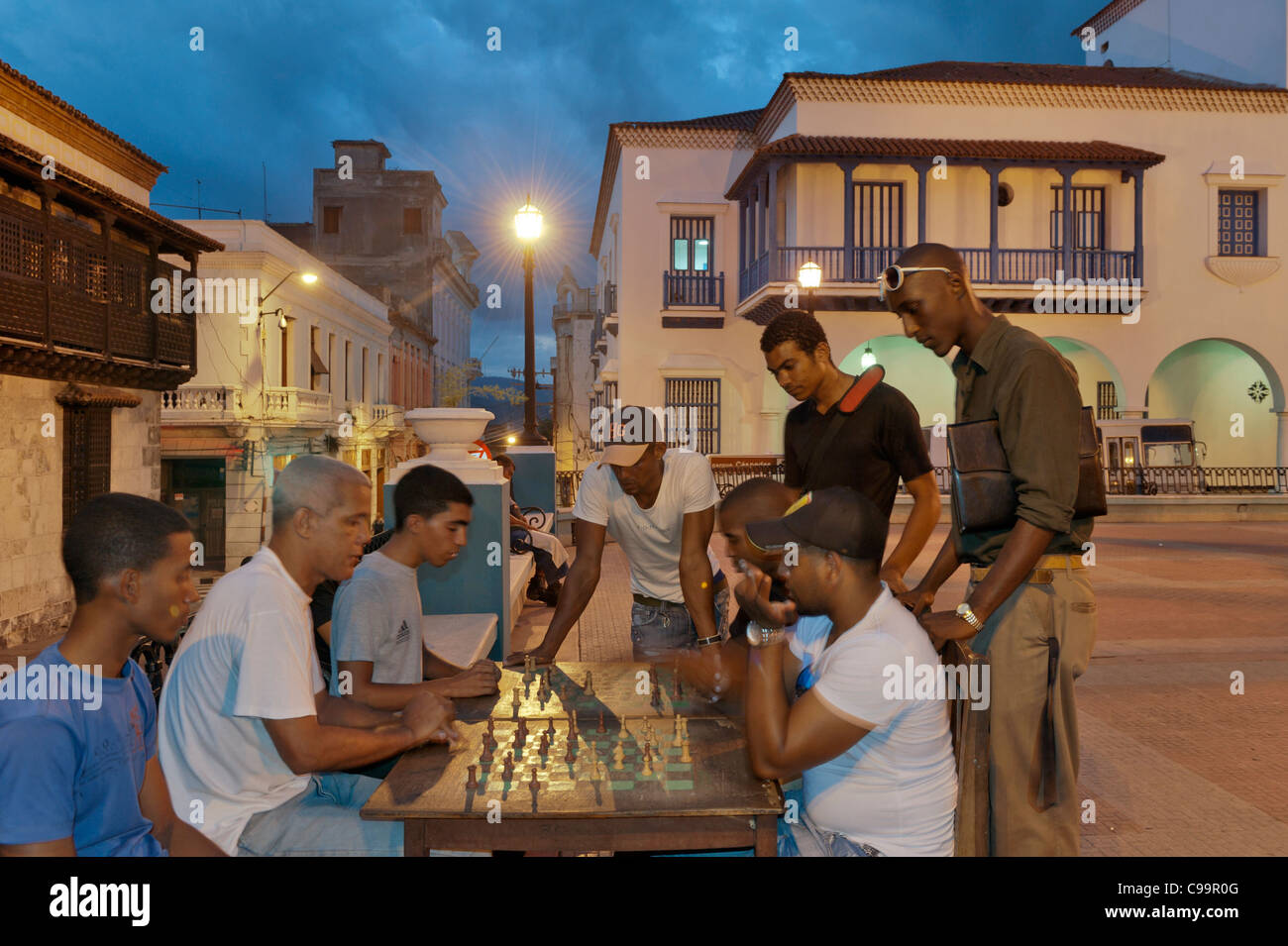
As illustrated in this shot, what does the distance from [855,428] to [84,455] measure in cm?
1812

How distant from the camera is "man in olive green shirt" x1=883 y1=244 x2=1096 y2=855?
2.81 meters

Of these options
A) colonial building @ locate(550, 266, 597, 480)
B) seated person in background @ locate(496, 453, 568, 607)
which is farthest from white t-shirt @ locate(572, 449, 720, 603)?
colonial building @ locate(550, 266, 597, 480)

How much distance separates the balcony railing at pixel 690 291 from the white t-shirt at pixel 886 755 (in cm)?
2285

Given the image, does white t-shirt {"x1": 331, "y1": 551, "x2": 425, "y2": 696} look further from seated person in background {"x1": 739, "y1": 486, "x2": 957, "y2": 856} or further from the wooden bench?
the wooden bench

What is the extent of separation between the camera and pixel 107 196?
16.4 metres

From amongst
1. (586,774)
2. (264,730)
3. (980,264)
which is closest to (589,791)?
(586,774)

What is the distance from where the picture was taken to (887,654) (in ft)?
7.68

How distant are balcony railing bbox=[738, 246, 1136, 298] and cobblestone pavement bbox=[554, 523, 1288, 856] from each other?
34.9 ft

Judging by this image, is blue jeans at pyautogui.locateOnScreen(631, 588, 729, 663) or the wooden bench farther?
blue jeans at pyautogui.locateOnScreen(631, 588, 729, 663)

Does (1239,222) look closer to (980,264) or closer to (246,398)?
(980,264)
